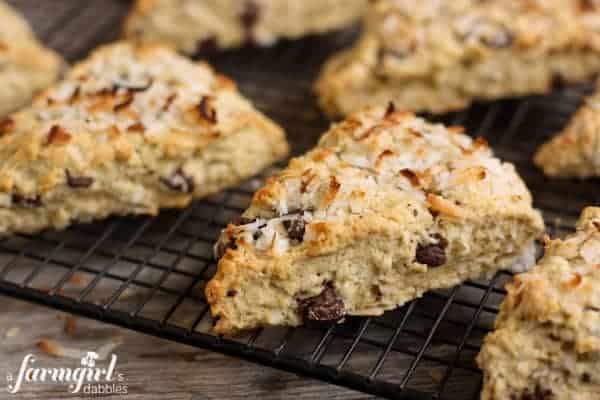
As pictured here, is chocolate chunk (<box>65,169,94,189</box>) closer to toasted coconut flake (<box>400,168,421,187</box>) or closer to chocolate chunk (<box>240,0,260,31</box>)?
toasted coconut flake (<box>400,168,421,187</box>)

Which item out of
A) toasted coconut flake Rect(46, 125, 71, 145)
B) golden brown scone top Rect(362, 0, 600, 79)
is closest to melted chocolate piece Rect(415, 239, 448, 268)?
golden brown scone top Rect(362, 0, 600, 79)

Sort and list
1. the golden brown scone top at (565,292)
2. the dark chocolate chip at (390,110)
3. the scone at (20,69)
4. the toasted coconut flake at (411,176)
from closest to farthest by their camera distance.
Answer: the golden brown scone top at (565,292) → the toasted coconut flake at (411,176) → the dark chocolate chip at (390,110) → the scone at (20,69)

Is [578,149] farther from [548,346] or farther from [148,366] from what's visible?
[148,366]

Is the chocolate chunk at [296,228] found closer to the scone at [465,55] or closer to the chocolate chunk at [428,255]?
the chocolate chunk at [428,255]

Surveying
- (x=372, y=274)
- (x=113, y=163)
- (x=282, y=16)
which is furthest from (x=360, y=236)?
(x=282, y=16)

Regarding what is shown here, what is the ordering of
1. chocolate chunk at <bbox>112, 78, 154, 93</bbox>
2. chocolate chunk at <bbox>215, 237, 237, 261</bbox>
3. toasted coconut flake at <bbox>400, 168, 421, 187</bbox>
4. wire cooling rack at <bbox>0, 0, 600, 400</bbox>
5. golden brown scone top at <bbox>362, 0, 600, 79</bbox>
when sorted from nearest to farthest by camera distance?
wire cooling rack at <bbox>0, 0, 600, 400</bbox>, chocolate chunk at <bbox>215, 237, 237, 261</bbox>, toasted coconut flake at <bbox>400, 168, 421, 187</bbox>, chocolate chunk at <bbox>112, 78, 154, 93</bbox>, golden brown scone top at <bbox>362, 0, 600, 79</bbox>

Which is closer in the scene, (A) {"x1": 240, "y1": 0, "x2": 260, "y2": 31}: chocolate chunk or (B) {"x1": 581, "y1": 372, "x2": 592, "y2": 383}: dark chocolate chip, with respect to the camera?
(B) {"x1": 581, "y1": 372, "x2": 592, "y2": 383}: dark chocolate chip

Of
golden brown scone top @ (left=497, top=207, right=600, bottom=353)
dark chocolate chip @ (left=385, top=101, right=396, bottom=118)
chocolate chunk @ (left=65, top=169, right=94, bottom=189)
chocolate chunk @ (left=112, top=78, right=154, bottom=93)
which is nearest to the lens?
golden brown scone top @ (left=497, top=207, right=600, bottom=353)

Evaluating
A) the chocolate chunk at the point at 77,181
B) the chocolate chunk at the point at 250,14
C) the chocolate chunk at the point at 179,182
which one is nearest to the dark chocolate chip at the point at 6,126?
the chocolate chunk at the point at 77,181
